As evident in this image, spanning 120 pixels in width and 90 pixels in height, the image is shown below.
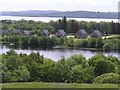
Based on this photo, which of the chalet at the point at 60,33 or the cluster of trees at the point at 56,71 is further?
the chalet at the point at 60,33

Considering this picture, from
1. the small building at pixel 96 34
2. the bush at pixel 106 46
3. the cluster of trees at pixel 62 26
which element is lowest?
the bush at pixel 106 46

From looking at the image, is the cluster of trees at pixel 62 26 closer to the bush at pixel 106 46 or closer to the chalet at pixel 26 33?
the chalet at pixel 26 33

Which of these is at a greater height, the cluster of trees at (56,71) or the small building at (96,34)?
the small building at (96,34)

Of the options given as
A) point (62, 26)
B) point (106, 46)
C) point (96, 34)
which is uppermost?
point (62, 26)

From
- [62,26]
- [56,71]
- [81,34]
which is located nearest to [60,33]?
[62,26]

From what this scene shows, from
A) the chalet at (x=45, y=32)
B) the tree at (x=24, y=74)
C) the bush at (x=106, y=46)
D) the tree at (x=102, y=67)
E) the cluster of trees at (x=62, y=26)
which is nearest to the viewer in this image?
the tree at (x=24, y=74)

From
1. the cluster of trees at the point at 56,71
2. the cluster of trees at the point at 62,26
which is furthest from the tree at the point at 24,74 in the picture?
the cluster of trees at the point at 62,26

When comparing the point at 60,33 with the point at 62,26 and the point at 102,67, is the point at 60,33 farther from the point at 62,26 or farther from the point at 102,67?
the point at 102,67

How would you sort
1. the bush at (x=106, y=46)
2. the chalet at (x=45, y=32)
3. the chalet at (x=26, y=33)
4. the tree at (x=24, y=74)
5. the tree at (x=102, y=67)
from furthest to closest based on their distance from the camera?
the chalet at (x=45, y=32)
the chalet at (x=26, y=33)
the bush at (x=106, y=46)
the tree at (x=102, y=67)
the tree at (x=24, y=74)

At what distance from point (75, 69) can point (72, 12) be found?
87.2 inches

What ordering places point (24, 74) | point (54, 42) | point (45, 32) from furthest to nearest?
point (54, 42) < point (45, 32) < point (24, 74)

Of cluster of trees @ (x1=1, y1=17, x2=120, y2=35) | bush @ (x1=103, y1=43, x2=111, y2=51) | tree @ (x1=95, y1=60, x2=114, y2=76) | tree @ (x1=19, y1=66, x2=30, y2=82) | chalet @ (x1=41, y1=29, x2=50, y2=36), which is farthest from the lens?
chalet @ (x1=41, y1=29, x2=50, y2=36)

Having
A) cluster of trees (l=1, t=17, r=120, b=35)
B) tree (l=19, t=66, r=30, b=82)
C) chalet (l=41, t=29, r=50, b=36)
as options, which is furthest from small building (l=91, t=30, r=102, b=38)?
tree (l=19, t=66, r=30, b=82)

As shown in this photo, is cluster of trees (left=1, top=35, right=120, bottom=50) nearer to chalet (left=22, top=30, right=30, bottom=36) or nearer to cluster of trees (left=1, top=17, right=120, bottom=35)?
chalet (left=22, top=30, right=30, bottom=36)
